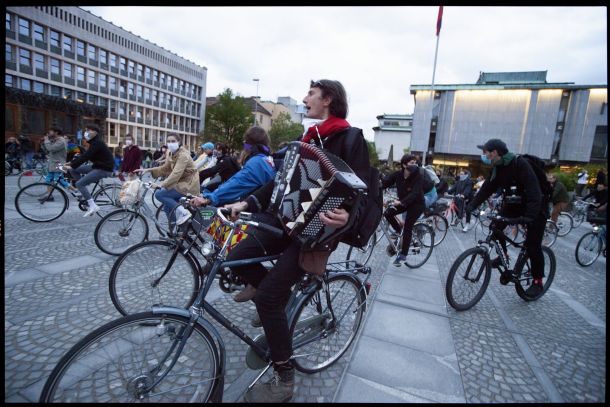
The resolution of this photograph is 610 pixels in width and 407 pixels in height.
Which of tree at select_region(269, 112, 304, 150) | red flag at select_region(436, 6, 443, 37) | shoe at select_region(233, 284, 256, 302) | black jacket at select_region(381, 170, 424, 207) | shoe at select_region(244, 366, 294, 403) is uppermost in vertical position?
red flag at select_region(436, 6, 443, 37)

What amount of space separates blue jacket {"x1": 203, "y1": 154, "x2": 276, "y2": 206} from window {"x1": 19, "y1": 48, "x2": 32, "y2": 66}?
4661 centimetres

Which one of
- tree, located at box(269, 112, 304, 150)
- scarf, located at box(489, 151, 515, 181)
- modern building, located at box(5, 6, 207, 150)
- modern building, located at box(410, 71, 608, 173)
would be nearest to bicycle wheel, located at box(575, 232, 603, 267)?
scarf, located at box(489, 151, 515, 181)

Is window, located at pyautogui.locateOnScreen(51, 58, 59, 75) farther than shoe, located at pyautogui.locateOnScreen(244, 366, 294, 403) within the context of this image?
Yes

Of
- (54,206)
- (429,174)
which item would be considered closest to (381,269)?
(429,174)

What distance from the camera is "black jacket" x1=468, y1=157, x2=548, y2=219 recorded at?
3.68 metres

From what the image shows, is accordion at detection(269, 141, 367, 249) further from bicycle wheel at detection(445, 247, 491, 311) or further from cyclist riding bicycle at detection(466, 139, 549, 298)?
cyclist riding bicycle at detection(466, 139, 549, 298)

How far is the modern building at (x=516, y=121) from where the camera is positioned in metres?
36.1

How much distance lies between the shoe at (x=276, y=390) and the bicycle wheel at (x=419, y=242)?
13.3ft

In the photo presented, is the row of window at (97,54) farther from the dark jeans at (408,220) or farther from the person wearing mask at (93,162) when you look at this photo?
the dark jeans at (408,220)

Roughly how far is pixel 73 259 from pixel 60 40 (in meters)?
48.4

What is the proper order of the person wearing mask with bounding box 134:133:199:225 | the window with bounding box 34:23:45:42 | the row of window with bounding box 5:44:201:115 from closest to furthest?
the person wearing mask with bounding box 134:133:199:225 → the row of window with bounding box 5:44:201:115 → the window with bounding box 34:23:45:42

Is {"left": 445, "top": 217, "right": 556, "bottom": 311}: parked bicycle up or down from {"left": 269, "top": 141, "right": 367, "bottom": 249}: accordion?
down

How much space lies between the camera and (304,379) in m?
2.40

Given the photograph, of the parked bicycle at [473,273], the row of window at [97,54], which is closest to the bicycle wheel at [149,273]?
the parked bicycle at [473,273]
